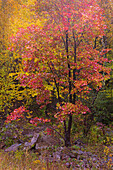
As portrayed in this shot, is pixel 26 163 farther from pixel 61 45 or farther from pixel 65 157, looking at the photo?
pixel 61 45

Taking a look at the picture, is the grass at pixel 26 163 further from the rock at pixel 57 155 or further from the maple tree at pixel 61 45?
the maple tree at pixel 61 45

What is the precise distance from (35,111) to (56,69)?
6.39 meters

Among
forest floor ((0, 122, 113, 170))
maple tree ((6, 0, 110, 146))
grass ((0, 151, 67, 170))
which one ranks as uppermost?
maple tree ((6, 0, 110, 146))

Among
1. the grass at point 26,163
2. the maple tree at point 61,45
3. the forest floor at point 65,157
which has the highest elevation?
the maple tree at point 61,45

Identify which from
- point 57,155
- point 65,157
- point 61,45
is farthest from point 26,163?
point 61,45

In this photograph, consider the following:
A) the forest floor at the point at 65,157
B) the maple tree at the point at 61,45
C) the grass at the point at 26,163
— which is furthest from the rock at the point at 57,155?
the maple tree at the point at 61,45

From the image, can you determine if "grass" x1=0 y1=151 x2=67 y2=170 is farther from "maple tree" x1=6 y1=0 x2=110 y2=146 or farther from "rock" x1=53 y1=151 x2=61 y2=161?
"maple tree" x1=6 y1=0 x2=110 y2=146

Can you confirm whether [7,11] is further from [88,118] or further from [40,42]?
[88,118]

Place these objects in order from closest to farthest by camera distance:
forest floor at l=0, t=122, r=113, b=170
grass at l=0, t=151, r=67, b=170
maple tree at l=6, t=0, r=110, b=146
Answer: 1. grass at l=0, t=151, r=67, b=170
2. maple tree at l=6, t=0, r=110, b=146
3. forest floor at l=0, t=122, r=113, b=170

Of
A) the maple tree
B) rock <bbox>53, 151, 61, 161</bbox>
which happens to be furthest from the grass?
the maple tree

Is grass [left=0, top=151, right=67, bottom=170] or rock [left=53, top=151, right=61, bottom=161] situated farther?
rock [left=53, top=151, right=61, bottom=161]

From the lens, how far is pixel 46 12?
514 centimetres

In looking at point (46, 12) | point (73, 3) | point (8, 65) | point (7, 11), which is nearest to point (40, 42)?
point (46, 12)

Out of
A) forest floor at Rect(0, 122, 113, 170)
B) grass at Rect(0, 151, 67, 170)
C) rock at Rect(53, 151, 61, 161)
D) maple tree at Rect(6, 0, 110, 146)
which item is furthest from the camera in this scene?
rock at Rect(53, 151, 61, 161)
